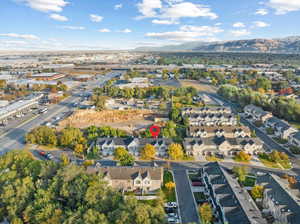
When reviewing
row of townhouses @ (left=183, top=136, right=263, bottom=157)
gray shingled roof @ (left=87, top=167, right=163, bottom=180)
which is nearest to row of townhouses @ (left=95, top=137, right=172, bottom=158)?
row of townhouses @ (left=183, top=136, right=263, bottom=157)

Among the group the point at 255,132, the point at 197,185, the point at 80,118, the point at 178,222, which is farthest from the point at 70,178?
the point at 255,132

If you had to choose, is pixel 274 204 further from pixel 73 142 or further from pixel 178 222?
pixel 73 142

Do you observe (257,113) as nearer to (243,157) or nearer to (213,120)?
(213,120)

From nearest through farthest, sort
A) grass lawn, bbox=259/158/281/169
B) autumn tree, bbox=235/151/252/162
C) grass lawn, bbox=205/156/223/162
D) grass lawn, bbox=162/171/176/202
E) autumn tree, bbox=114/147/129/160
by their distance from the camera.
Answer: grass lawn, bbox=162/171/176/202
autumn tree, bbox=114/147/129/160
grass lawn, bbox=259/158/281/169
autumn tree, bbox=235/151/252/162
grass lawn, bbox=205/156/223/162

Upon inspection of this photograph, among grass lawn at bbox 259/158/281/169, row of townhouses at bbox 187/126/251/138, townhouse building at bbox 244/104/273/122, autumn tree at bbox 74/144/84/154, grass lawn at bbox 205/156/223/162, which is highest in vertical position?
townhouse building at bbox 244/104/273/122

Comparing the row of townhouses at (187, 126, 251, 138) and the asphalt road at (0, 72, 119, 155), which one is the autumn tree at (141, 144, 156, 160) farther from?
the asphalt road at (0, 72, 119, 155)

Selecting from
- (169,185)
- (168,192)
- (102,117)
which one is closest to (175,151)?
(169,185)
